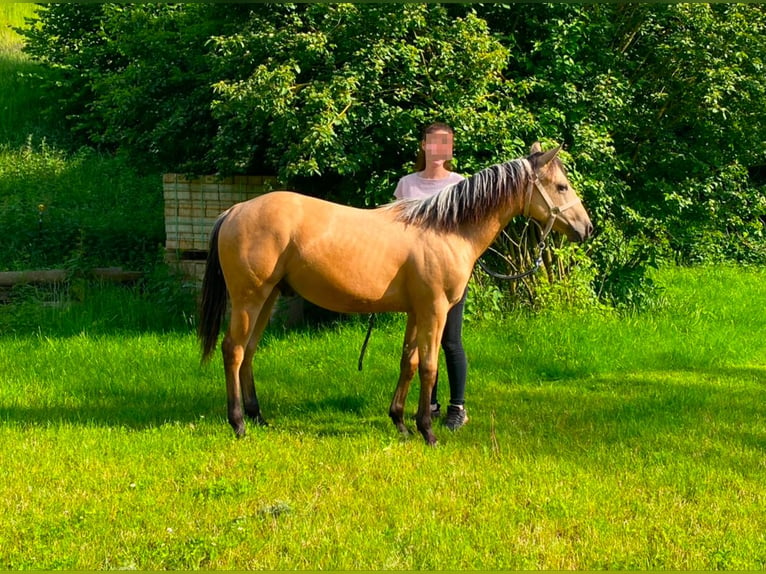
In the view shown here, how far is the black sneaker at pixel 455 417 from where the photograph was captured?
5.85m

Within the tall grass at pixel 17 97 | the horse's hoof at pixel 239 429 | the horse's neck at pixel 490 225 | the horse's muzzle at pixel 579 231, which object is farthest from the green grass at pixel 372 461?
the tall grass at pixel 17 97

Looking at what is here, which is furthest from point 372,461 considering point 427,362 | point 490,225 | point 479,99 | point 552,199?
point 479,99

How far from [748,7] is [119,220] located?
381 inches

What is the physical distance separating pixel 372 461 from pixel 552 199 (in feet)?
7.42

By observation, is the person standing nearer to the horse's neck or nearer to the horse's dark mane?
the horse's dark mane

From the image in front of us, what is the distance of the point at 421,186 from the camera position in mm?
5840

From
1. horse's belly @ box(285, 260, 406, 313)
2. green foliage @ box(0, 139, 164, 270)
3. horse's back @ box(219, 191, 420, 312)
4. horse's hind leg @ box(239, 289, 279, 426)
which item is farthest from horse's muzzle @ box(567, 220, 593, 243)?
green foliage @ box(0, 139, 164, 270)

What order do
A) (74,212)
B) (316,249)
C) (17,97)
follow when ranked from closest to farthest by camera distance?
(316,249) < (74,212) < (17,97)

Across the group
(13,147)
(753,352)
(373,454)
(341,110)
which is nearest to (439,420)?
(373,454)

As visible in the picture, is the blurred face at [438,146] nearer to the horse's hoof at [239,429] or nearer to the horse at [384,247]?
the horse at [384,247]

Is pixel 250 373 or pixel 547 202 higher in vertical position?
pixel 547 202

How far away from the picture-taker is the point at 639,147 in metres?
10.5

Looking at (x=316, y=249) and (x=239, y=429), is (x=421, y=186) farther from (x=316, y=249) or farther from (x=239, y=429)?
(x=239, y=429)

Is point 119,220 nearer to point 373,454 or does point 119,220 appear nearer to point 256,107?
point 256,107
